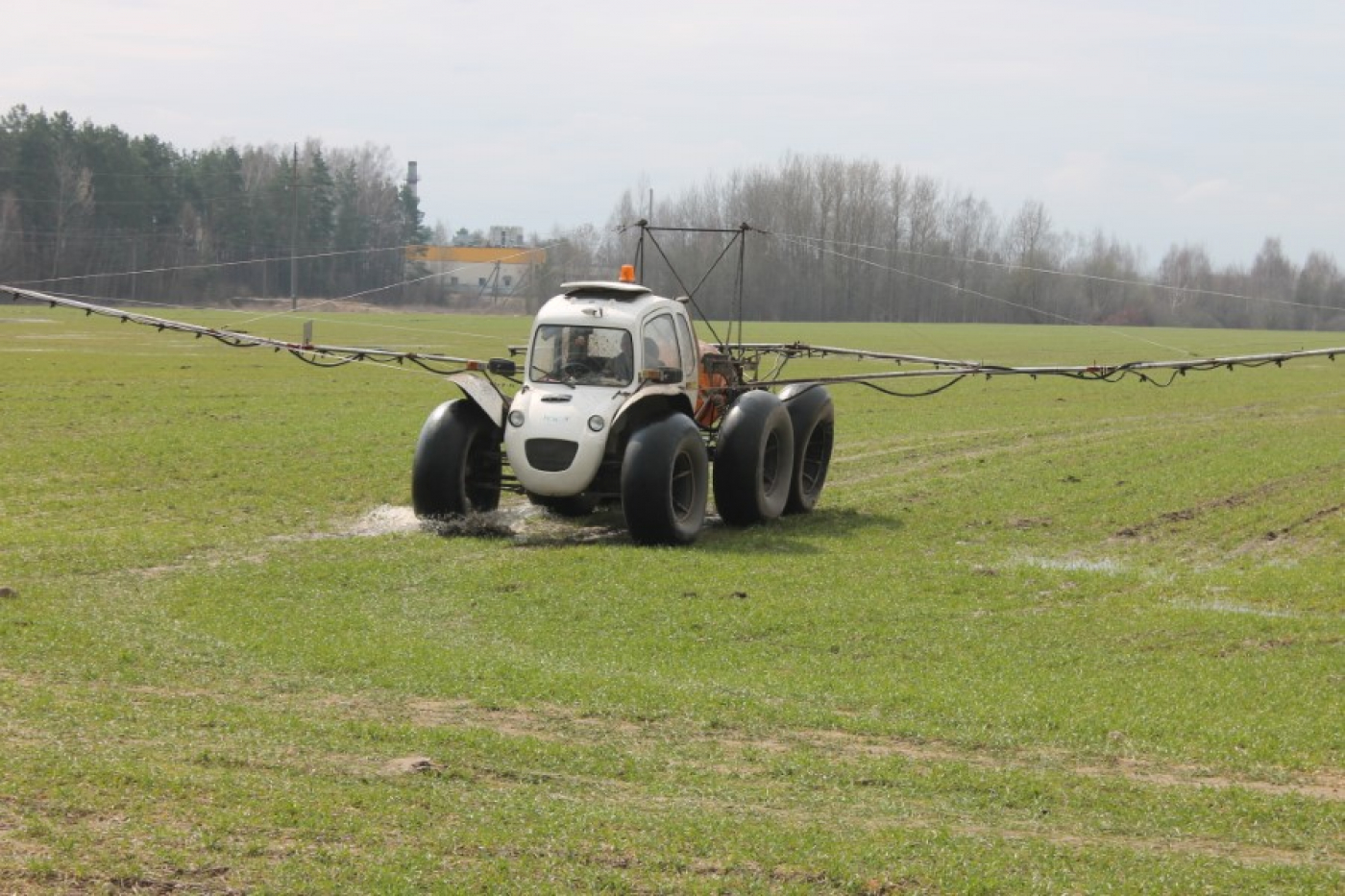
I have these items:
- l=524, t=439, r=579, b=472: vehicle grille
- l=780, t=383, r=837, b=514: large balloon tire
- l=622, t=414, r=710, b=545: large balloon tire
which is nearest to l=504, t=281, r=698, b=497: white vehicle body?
l=524, t=439, r=579, b=472: vehicle grille

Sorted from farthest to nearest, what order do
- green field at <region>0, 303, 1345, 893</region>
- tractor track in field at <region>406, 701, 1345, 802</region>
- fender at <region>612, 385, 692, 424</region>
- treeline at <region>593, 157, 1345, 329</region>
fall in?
treeline at <region>593, 157, 1345, 329</region> → fender at <region>612, 385, 692, 424</region> → tractor track in field at <region>406, 701, 1345, 802</region> → green field at <region>0, 303, 1345, 893</region>

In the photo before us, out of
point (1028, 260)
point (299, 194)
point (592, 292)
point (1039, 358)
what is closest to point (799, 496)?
point (592, 292)

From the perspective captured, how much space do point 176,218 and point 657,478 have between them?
83.0 metres

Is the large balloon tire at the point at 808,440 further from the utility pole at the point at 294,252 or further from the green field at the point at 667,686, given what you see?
the utility pole at the point at 294,252

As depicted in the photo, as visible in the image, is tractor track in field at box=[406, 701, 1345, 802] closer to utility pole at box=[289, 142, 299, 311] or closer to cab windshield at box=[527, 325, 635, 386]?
cab windshield at box=[527, 325, 635, 386]

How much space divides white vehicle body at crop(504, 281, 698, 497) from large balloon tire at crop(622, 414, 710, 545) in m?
0.51

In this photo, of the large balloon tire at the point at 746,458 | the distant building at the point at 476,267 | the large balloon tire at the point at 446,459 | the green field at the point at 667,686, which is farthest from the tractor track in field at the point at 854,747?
the distant building at the point at 476,267

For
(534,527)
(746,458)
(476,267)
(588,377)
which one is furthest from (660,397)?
(476,267)

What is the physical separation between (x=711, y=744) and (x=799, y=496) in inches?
478

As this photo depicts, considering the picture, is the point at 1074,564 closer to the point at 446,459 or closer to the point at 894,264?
the point at 446,459

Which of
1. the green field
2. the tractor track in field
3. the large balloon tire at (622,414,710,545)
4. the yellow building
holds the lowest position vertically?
the tractor track in field

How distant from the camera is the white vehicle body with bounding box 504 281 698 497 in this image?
19.6 metres

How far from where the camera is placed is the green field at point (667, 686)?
843 centimetres

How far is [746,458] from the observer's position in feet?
69.3
